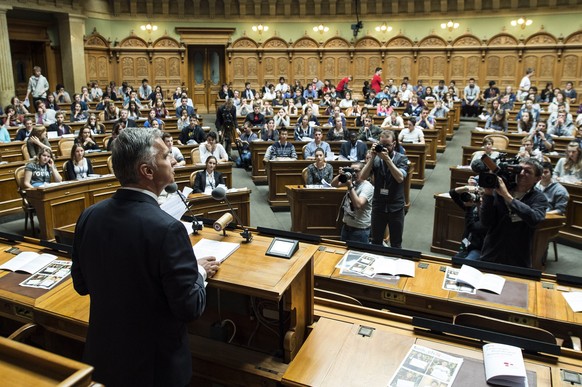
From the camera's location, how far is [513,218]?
11.5 ft

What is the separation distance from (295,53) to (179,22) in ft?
14.2

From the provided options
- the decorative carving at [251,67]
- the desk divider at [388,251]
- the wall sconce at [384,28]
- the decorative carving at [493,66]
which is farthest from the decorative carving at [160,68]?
the desk divider at [388,251]

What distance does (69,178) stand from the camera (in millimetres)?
6570

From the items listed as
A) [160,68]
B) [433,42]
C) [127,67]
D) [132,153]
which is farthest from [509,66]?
[132,153]

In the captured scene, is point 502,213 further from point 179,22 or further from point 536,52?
point 179,22

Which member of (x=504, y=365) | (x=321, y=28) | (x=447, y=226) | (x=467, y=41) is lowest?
(x=447, y=226)

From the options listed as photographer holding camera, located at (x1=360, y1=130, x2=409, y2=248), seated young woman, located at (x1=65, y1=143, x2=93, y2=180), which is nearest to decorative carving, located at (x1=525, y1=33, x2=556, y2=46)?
photographer holding camera, located at (x1=360, y1=130, x2=409, y2=248)

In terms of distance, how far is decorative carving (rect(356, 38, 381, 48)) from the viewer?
17.3m

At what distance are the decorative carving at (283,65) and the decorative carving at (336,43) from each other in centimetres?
159

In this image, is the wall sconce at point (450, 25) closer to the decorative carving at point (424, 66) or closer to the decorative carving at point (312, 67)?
the decorative carving at point (424, 66)

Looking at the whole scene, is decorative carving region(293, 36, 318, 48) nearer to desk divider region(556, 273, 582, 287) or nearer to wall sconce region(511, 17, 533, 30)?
wall sconce region(511, 17, 533, 30)

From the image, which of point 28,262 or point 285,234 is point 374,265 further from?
point 28,262

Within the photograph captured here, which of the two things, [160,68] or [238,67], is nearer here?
[160,68]

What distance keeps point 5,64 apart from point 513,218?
1365 centimetres
